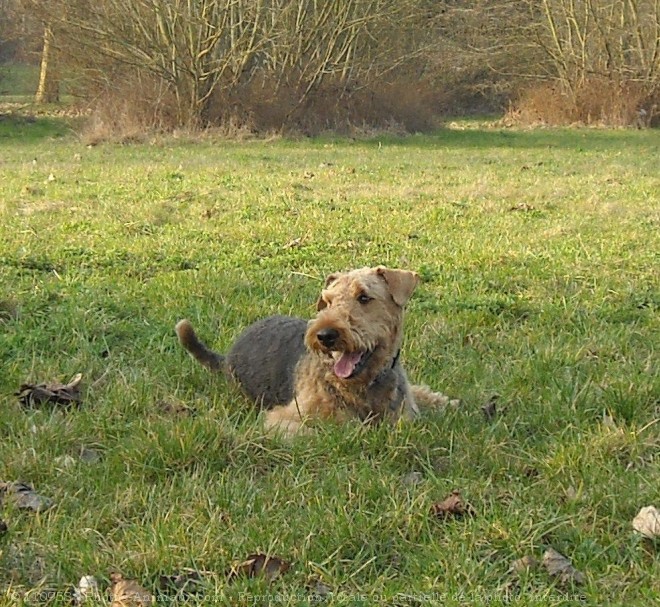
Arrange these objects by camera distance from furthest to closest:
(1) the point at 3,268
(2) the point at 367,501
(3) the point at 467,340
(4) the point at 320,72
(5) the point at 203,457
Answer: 1. (4) the point at 320,72
2. (1) the point at 3,268
3. (3) the point at 467,340
4. (5) the point at 203,457
5. (2) the point at 367,501

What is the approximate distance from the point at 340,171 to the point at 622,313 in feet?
30.3

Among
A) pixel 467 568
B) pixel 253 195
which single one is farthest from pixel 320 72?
pixel 467 568

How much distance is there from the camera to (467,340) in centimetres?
527

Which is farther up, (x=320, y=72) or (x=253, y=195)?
(x=320, y=72)

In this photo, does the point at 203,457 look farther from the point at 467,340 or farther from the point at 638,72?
the point at 638,72

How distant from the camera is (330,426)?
380 cm

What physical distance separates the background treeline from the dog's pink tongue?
19.1 meters

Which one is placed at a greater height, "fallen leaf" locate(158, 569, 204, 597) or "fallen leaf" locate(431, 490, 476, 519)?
"fallen leaf" locate(431, 490, 476, 519)

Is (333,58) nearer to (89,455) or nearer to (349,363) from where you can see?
(349,363)

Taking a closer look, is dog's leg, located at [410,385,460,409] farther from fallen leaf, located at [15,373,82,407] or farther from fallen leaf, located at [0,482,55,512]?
fallen leaf, located at [0,482,55,512]

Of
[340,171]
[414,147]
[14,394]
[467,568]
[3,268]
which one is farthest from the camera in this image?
[414,147]

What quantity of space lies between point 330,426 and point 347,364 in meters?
0.31

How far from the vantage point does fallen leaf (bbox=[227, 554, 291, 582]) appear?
2.64 meters

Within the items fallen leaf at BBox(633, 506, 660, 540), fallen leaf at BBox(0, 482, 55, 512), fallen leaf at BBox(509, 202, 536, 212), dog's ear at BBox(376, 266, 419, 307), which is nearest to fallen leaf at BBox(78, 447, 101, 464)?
fallen leaf at BBox(0, 482, 55, 512)
